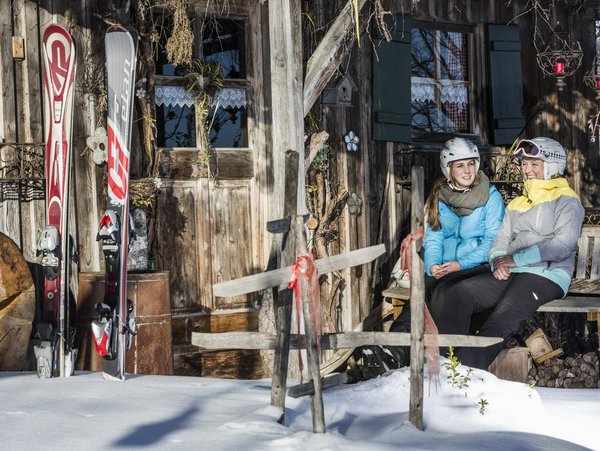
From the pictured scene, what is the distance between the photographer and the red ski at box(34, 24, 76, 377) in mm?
5742

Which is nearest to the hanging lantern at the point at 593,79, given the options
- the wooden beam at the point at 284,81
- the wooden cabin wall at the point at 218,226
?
the wooden cabin wall at the point at 218,226

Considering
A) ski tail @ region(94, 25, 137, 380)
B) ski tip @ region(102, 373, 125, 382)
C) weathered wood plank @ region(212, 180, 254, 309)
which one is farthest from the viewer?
weathered wood plank @ region(212, 180, 254, 309)

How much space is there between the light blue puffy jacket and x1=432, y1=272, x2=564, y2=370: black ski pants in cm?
28

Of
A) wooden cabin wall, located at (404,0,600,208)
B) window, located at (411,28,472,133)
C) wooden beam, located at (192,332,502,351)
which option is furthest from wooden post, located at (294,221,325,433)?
wooden cabin wall, located at (404,0,600,208)

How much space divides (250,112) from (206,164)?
24.4 inches

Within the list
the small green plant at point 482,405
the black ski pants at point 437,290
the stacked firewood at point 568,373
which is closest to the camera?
the small green plant at point 482,405

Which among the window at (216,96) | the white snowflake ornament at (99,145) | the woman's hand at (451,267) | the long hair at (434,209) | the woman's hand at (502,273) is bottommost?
the woman's hand at (502,273)

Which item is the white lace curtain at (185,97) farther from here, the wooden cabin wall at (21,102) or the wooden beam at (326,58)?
the wooden beam at (326,58)

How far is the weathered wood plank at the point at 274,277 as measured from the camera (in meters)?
4.35

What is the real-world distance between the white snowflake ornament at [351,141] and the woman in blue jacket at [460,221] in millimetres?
1591

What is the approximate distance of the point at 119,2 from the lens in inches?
285

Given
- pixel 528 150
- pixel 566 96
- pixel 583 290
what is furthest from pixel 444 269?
pixel 566 96

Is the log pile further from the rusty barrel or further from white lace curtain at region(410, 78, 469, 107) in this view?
white lace curtain at region(410, 78, 469, 107)

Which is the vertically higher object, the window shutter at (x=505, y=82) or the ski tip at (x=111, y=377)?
the window shutter at (x=505, y=82)
